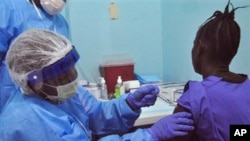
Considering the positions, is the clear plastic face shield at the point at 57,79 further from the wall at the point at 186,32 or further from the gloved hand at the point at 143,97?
the wall at the point at 186,32

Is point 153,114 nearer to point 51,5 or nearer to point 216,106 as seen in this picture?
point 216,106

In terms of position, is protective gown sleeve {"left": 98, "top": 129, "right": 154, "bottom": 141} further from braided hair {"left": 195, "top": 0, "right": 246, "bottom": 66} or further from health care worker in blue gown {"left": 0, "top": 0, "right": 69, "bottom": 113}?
health care worker in blue gown {"left": 0, "top": 0, "right": 69, "bottom": 113}

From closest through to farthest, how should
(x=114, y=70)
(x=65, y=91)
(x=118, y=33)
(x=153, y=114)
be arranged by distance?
(x=65, y=91) → (x=153, y=114) → (x=114, y=70) → (x=118, y=33)

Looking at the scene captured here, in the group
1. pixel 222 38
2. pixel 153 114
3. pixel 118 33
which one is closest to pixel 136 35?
pixel 118 33

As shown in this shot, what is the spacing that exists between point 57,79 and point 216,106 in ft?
2.03

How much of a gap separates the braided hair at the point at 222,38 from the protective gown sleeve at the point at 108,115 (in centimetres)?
46

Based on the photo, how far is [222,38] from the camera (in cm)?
129

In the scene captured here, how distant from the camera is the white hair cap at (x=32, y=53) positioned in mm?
1132

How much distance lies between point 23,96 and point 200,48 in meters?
0.75

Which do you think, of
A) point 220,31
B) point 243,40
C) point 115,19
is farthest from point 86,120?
point 115,19

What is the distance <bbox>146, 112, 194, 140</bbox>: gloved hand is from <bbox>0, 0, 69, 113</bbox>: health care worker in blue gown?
96 cm

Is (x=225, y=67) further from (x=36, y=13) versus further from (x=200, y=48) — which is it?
(x=36, y=13)

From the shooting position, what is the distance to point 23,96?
120 centimetres

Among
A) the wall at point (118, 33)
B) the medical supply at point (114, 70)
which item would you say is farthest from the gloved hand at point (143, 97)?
the wall at point (118, 33)
